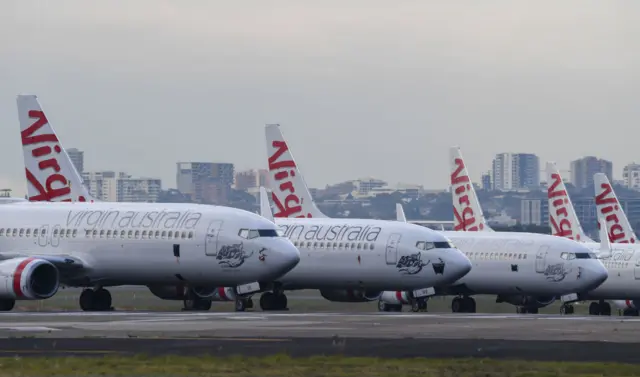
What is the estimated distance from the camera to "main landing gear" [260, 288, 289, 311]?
71438mm

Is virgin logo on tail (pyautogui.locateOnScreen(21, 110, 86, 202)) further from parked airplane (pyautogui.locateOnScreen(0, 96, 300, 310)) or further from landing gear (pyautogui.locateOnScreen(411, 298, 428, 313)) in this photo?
landing gear (pyautogui.locateOnScreen(411, 298, 428, 313))

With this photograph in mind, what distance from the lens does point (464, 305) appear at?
3137 inches

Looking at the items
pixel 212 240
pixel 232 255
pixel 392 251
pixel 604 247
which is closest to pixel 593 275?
pixel 604 247

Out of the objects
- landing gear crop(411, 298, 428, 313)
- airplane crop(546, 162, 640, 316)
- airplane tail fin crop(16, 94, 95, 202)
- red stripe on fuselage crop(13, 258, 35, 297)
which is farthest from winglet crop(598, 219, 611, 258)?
red stripe on fuselage crop(13, 258, 35, 297)

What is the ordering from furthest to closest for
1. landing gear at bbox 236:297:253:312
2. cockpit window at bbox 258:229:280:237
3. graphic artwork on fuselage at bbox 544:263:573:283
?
1. graphic artwork on fuselage at bbox 544:263:573:283
2. landing gear at bbox 236:297:253:312
3. cockpit window at bbox 258:229:280:237

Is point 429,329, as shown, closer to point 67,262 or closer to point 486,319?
point 486,319

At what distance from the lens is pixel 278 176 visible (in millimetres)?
83625

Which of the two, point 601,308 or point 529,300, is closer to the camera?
point 529,300

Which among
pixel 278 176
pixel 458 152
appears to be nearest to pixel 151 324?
pixel 278 176

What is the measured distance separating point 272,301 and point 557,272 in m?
15.8

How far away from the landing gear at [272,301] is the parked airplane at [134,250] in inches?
144

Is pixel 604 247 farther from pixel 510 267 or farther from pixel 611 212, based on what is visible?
pixel 510 267

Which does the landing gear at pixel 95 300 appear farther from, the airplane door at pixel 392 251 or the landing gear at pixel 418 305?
the landing gear at pixel 418 305

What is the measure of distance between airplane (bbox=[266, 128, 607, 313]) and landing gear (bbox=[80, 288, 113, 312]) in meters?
13.6
